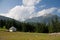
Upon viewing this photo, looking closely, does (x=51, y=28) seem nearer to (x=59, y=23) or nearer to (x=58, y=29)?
(x=58, y=29)

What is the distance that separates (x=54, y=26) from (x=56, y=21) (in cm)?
1038

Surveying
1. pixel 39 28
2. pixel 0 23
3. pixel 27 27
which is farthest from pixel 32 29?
pixel 0 23

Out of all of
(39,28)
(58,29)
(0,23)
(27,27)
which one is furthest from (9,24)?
(58,29)

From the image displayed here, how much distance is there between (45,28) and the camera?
99438 mm

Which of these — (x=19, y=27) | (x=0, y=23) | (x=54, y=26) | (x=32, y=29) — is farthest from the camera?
(x=0, y=23)

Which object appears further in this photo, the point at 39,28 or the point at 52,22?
the point at 52,22

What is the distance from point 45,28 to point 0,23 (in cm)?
4677

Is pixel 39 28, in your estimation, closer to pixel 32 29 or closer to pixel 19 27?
pixel 32 29

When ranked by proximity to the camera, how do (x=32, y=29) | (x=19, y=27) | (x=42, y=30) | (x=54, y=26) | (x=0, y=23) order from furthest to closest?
(x=0, y=23), (x=19, y=27), (x=32, y=29), (x=54, y=26), (x=42, y=30)

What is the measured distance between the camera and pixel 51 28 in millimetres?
98062

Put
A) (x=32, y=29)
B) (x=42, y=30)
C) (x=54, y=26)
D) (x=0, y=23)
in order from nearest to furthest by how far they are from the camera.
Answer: (x=42, y=30) < (x=54, y=26) < (x=32, y=29) < (x=0, y=23)

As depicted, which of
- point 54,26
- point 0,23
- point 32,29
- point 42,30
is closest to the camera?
point 42,30

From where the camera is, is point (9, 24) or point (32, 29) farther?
point (9, 24)

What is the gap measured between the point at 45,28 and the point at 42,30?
321 centimetres
